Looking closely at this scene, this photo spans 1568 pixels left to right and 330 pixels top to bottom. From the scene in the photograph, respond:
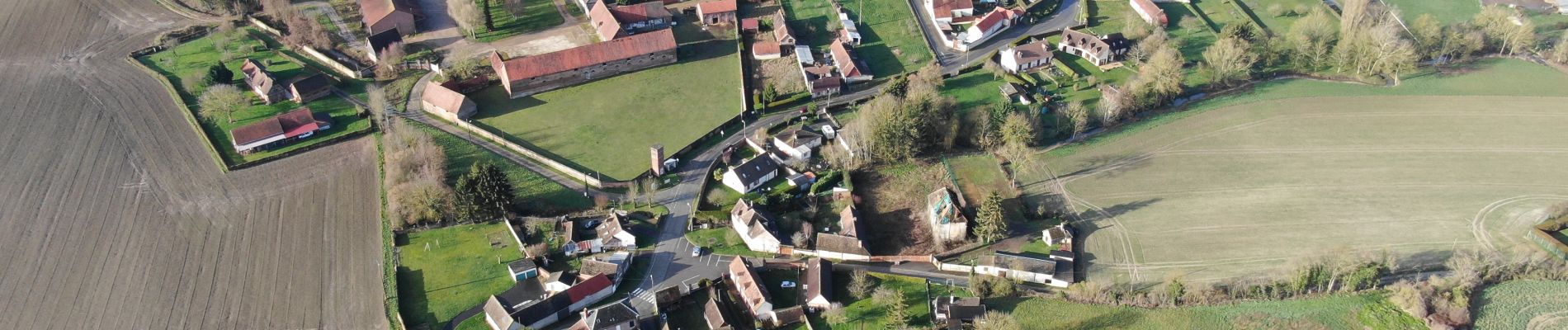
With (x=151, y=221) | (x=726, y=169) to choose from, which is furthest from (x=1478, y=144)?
(x=151, y=221)

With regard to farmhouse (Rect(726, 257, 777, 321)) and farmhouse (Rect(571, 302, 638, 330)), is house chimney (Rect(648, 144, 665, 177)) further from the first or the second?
farmhouse (Rect(571, 302, 638, 330))

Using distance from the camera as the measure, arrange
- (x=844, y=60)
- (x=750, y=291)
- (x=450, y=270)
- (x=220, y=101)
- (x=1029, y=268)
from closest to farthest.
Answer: (x=750, y=291) < (x=1029, y=268) < (x=450, y=270) < (x=220, y=101) < (x=844, y=60)

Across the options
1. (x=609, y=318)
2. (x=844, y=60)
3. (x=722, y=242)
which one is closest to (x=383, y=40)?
(x=844, y=60)

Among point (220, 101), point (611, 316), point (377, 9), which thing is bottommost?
point (611, 316)

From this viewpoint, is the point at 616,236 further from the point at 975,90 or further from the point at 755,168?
the point at 975,90

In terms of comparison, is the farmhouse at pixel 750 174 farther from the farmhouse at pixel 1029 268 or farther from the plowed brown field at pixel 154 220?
the plowed brown field at pixel 154 220

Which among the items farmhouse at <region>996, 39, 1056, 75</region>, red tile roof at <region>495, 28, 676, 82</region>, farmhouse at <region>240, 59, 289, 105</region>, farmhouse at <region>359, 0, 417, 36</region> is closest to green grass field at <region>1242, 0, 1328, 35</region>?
farmhouse at <region>996, 39, 1056, 75</region>

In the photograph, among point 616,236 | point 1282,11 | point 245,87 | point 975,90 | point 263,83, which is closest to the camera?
point 616,236
